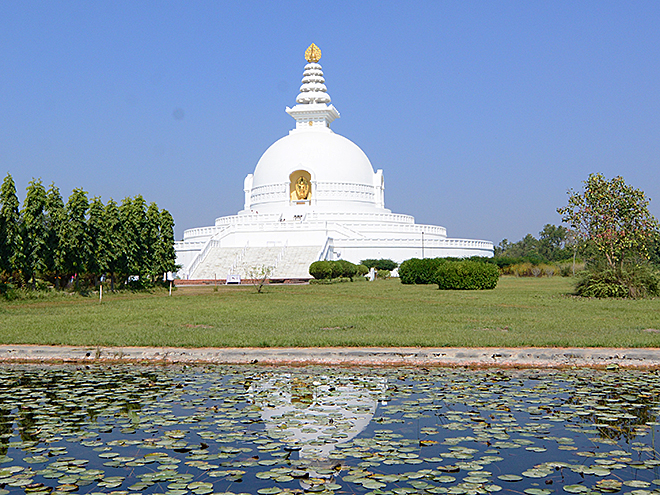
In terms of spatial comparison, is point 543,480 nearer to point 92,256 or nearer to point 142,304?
point 142,304

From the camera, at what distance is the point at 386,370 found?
9664mm

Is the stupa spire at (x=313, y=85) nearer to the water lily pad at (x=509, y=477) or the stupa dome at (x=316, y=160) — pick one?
the stupa dome at (x=316, y=160)

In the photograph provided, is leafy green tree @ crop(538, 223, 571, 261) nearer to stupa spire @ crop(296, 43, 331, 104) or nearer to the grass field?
stupa spire @ crop(296, 43, 331, 104)

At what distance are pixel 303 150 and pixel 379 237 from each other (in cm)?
1430

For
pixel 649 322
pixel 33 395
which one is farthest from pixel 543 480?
pixel 649 322

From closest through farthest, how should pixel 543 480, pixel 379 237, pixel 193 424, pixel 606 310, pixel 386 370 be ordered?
pixel 543 480, pixel 193 424, pixel 386 370, pixel 606 310, pixel 379 237

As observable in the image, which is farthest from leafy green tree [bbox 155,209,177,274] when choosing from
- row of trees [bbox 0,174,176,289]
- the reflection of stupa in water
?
the reflection of stupa in water

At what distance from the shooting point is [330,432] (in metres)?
6.35

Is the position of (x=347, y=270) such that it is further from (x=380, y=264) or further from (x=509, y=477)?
(x=509, y=477)

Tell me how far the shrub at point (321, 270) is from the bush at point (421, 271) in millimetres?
4488

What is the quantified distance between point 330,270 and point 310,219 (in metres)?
16.4

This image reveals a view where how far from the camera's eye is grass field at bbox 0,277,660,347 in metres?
11.5

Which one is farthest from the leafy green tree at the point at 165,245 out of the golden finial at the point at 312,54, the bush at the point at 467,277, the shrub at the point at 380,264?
the golden finial at the point at 312,54

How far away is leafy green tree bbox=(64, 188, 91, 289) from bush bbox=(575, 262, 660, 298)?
18781 millimetres
